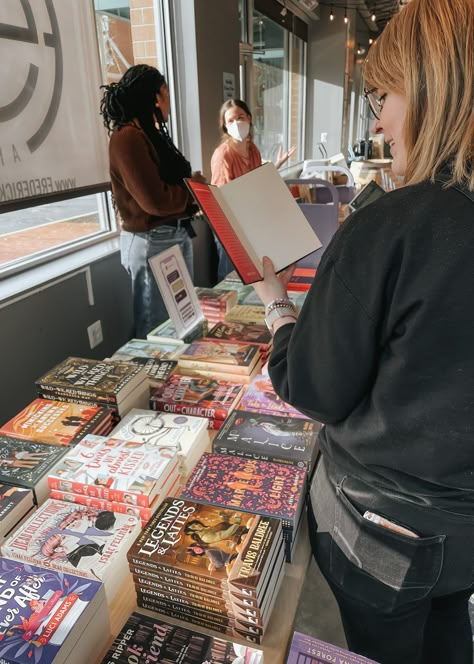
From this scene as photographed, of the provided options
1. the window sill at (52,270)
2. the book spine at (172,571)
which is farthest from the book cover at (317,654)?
the window sill at (52,270)

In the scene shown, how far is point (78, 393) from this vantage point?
1.32 metres

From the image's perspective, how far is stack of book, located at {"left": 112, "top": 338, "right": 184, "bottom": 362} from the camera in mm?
1650

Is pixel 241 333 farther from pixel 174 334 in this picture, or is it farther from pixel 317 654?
pixel 317 654

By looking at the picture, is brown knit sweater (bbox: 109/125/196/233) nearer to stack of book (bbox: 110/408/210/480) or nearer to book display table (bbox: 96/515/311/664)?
stack of book (bbox: 110/408/210/480)

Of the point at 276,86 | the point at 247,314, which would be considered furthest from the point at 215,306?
the point at 276,86

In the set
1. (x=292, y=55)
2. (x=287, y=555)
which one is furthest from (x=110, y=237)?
(x=292, y=55)

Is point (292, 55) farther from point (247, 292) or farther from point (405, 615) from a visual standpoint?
point (405, 615)

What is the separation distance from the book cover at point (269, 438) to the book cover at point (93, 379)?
0.30m

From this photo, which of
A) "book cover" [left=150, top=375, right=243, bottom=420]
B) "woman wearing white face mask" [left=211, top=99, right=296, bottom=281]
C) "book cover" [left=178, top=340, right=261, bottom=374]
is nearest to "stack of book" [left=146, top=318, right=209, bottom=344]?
"book cover" [left=178, top=340, right=261, bottom=374]

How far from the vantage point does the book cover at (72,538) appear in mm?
835

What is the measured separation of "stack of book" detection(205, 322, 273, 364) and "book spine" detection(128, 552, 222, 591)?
0.90m

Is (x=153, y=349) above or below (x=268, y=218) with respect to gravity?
below

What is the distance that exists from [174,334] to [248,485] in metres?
0.88

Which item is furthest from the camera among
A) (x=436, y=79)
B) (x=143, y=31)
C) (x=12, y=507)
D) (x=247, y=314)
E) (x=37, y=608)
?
(x=143, y=31)
